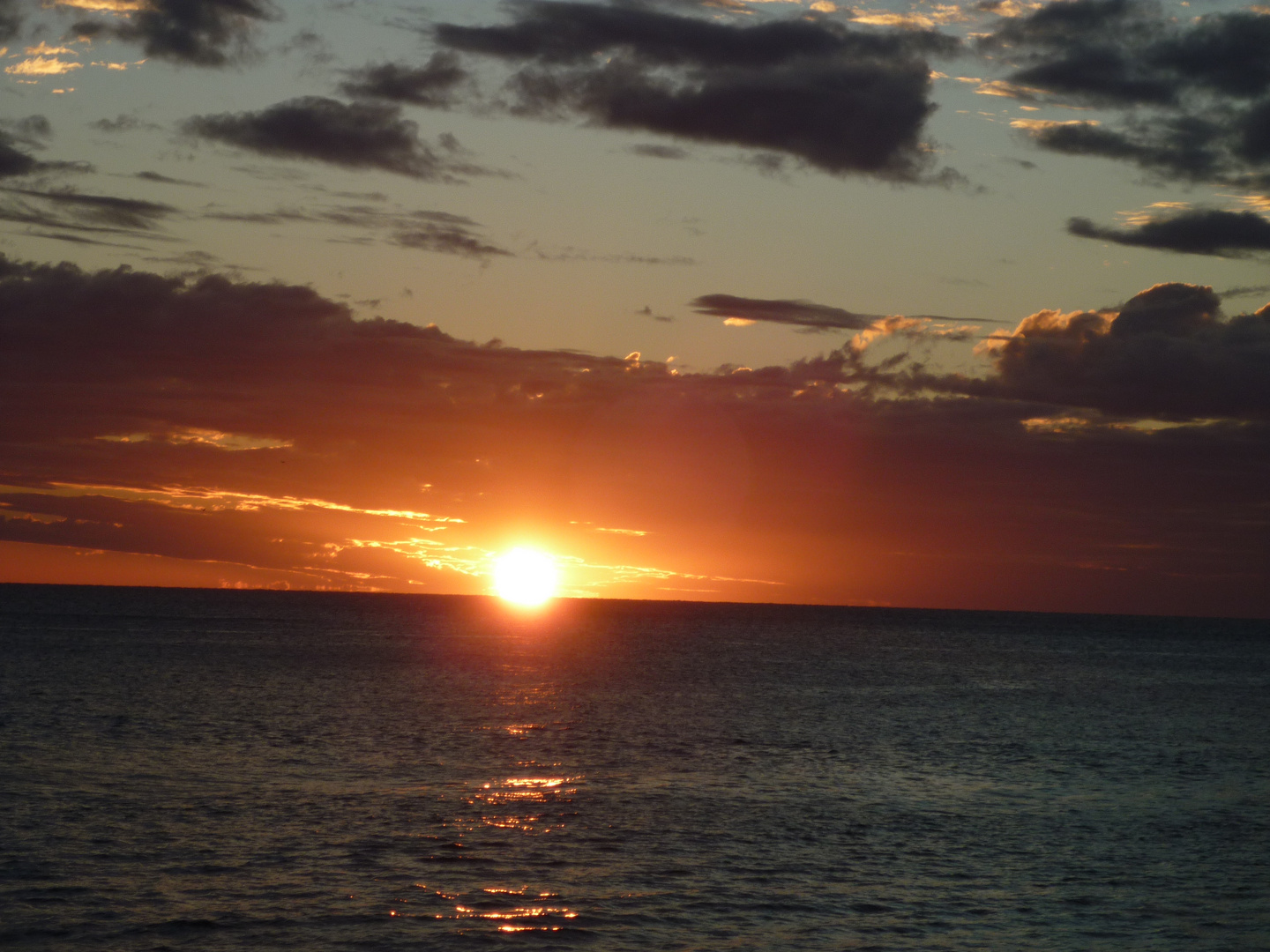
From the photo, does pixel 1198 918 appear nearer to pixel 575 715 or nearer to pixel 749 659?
pixel 575 715

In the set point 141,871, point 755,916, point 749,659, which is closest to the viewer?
point 755,916

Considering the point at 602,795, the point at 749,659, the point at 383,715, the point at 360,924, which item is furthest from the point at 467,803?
the point at 749,659

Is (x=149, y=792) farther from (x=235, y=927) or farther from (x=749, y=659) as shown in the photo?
(x=749, y=659)

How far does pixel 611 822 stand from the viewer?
41.0 m

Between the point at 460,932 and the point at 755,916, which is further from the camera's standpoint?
the point at 755,916

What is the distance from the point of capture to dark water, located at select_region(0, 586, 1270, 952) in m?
29.6

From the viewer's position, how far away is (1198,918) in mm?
31734

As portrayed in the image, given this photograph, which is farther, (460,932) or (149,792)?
(149,792)

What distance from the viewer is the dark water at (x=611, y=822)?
97.0 ft

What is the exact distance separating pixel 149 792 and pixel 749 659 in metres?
113

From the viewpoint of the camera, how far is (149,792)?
4372 centimetres

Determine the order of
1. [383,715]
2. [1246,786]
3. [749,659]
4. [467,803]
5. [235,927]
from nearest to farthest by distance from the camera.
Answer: [235,927], [467,803], [1246,786], [383,715], [749,659]

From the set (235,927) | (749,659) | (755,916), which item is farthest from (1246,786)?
(749,659)

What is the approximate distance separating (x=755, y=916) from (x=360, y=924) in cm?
1017
